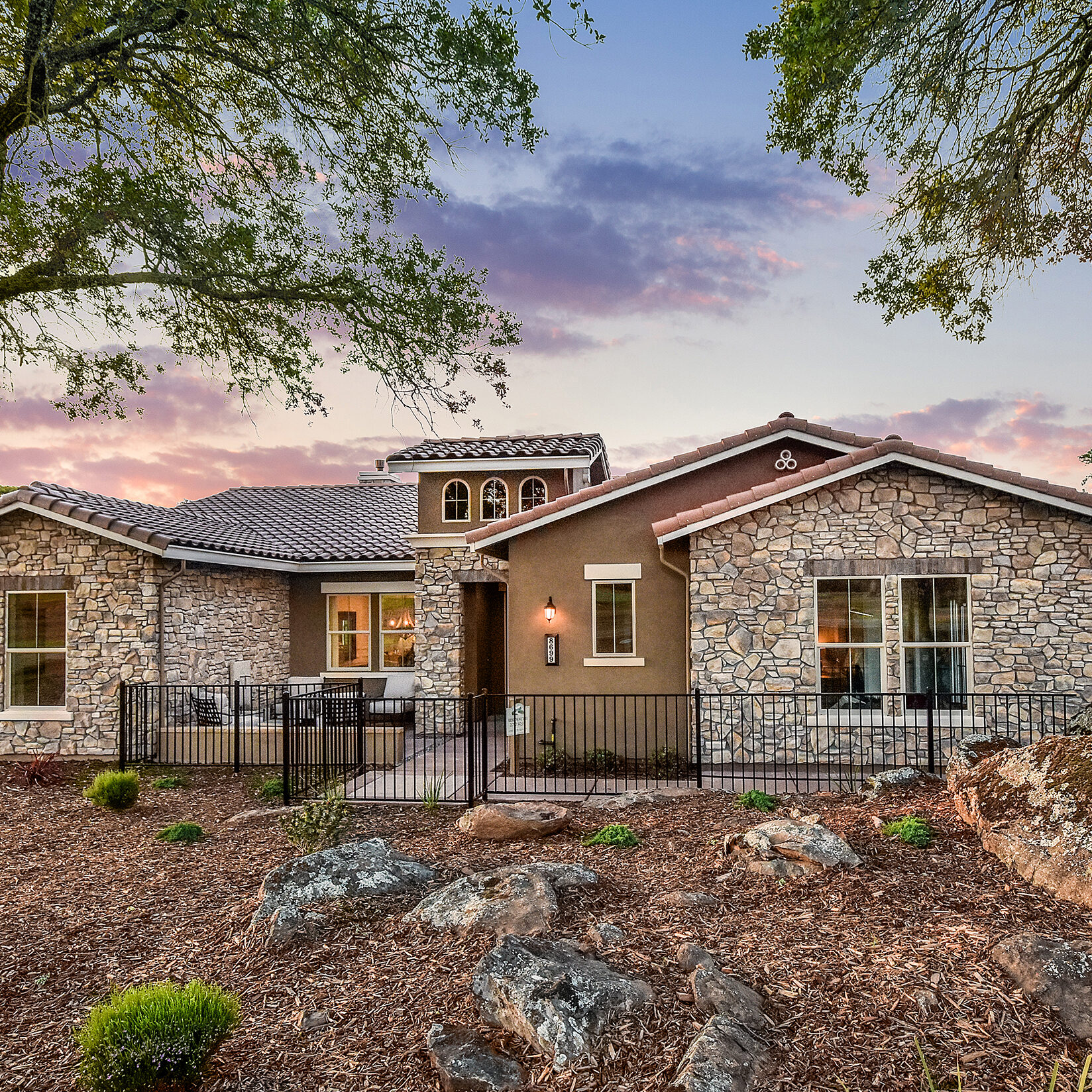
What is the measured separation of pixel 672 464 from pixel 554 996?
938 centimetres

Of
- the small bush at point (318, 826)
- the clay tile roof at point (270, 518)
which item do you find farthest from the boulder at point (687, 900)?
the clay tile roof at point (270, 518)

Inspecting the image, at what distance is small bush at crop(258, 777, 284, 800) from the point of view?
9.61 metres

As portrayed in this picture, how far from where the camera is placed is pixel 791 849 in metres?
5.79

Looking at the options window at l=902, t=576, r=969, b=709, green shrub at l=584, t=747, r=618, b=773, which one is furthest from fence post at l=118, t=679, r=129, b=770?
window at l=902, t=576, r=969, b=709

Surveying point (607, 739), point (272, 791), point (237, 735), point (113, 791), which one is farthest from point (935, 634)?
point (113, 791)

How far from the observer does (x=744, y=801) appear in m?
8.08

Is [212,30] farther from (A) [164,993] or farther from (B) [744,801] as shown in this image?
(B) [744,801]

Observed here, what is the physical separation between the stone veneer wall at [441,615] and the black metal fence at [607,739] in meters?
3.22

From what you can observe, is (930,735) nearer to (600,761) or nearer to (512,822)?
(600,761)

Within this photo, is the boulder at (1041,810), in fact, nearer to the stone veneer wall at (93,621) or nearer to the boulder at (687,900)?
the boulder at (687,900)

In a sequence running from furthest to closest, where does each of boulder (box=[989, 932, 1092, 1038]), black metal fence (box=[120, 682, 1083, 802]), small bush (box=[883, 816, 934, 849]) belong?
1. black metal fence (box=[120, 682, 1083, 802])
2. small bush (box=[883, 816, 934, 849])
3. boulder (box=[989, 932, 1092, 1038])

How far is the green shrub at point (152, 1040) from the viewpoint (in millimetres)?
3281

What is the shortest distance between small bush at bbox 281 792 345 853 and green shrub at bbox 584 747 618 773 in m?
4.68

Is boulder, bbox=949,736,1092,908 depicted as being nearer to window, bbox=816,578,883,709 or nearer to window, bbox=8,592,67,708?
window, bbox=816,578,883,709
